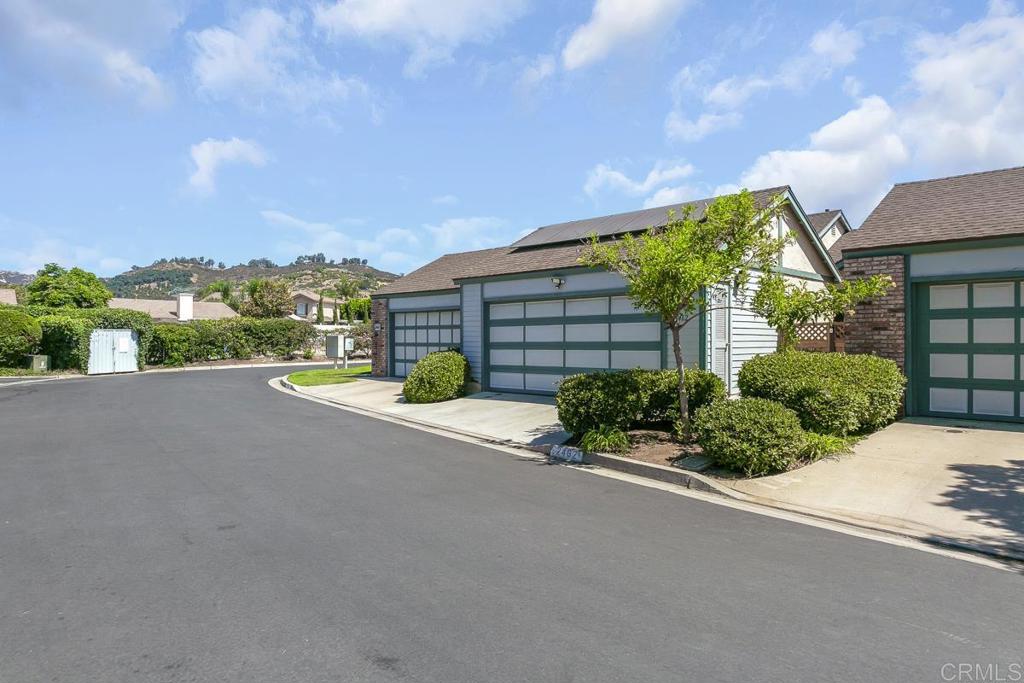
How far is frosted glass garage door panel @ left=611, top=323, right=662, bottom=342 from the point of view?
13844mm

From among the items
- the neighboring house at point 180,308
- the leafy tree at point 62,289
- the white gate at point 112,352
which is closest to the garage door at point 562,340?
the white gate at point 112,352

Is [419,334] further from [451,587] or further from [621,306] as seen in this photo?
[451,587]

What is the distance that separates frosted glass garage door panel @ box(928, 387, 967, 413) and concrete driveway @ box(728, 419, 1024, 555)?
131 cm

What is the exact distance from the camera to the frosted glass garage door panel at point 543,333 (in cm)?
1591

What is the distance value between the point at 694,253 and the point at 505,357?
29.0 feet

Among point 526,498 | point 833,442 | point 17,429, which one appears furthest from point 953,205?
point 17,429

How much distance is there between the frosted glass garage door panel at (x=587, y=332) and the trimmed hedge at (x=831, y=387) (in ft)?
13.6

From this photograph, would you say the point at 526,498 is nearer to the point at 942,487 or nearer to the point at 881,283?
the point at 942,487

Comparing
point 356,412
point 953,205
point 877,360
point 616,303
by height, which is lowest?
point 356,412

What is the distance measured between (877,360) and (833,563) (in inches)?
285

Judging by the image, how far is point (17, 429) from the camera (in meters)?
12.4

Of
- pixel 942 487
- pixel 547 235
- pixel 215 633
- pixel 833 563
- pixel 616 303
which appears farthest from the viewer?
pixel 547 235

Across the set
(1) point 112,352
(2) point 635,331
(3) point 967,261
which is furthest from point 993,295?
(1) point 112,352

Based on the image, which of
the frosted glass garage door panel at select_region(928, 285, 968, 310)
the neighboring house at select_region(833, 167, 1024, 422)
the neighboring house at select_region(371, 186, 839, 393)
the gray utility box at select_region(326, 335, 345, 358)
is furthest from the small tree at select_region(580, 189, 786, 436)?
the gray utility box at select_region(326, 335, 345, 358)
